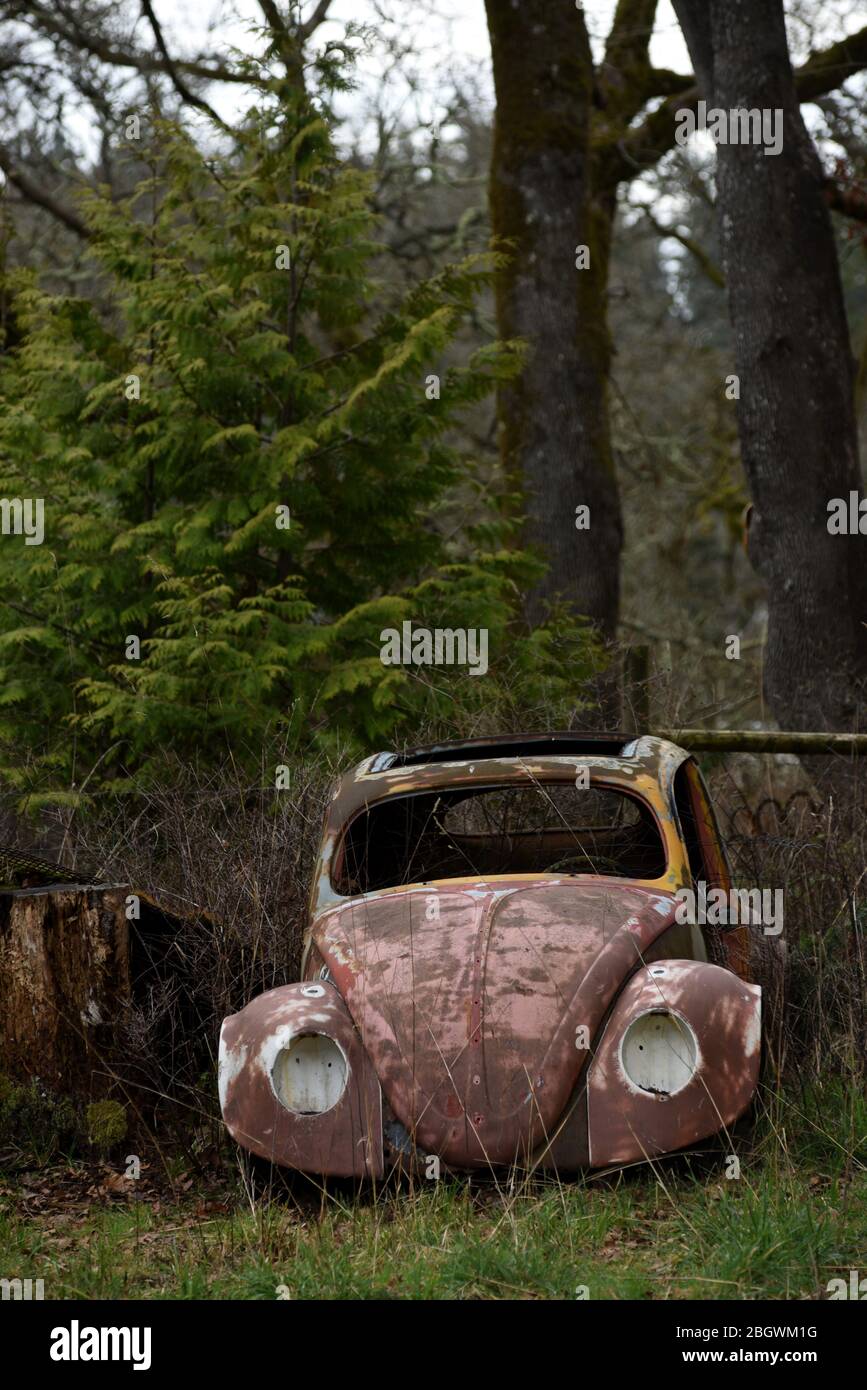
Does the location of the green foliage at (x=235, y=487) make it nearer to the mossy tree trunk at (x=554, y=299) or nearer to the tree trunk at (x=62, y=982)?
the tree trunk at (x=62, y=982)

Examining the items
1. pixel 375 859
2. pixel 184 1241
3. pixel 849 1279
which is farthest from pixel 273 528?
pixel 849 1279

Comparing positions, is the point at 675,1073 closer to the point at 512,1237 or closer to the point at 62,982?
the point at 512,1237

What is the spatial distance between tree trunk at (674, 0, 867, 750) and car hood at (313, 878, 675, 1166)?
563 cm

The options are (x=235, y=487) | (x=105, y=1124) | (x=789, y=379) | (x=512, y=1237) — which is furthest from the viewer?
(x=789, y=379)

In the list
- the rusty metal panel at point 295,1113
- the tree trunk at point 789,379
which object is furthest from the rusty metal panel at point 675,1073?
the tree trunk at point 789,379

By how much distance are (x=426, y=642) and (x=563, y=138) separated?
6.08m

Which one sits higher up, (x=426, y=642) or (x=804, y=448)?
(x=804, y=448)

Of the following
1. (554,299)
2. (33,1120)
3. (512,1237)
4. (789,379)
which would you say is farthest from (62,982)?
(554,299)

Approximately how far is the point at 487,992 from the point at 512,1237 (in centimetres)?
80

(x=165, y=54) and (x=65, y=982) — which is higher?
(x=165, y=54)

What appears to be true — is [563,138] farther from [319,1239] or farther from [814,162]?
[319,1239]

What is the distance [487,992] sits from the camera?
4.78 m

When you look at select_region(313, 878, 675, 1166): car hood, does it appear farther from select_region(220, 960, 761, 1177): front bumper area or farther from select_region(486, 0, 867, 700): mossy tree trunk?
select_region(486, 0, 867, 700): mossy tree trunk

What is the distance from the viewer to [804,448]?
34.3 feet
